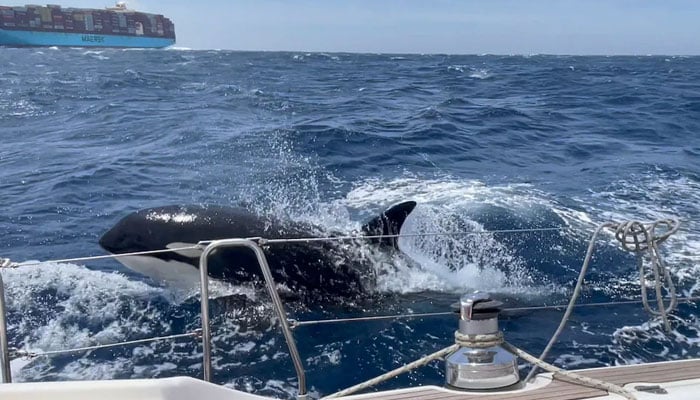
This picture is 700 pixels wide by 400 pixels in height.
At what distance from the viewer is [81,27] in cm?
10481

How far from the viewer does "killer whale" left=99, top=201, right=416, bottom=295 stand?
731 cm

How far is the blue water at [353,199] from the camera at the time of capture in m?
6.66

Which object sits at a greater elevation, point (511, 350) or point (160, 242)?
point (511, 350)

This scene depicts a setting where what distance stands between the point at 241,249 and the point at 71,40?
10583 centimetres

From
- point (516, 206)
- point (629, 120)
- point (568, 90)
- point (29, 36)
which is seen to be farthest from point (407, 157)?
point (29, 36)

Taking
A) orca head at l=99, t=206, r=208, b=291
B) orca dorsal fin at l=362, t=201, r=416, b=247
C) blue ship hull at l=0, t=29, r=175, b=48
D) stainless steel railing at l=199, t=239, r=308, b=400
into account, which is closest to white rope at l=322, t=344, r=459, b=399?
stainless steel railing at l=199, t=239, r=308, b=400

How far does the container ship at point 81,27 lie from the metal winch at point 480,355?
103 m

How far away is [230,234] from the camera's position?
730 cm

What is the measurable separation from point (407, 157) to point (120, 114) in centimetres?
996

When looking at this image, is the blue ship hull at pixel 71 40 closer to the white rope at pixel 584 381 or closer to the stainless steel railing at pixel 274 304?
the stainless steel railing at pixel 274 304

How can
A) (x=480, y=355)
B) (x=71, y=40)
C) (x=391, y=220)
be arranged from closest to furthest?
(x=480, y=355)
(x=391, y=220)
(x=71, y=40)

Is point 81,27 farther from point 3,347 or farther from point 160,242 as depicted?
point 3,347

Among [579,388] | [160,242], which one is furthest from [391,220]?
[579,388]

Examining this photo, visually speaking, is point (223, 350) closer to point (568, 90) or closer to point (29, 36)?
point (568, 90)
